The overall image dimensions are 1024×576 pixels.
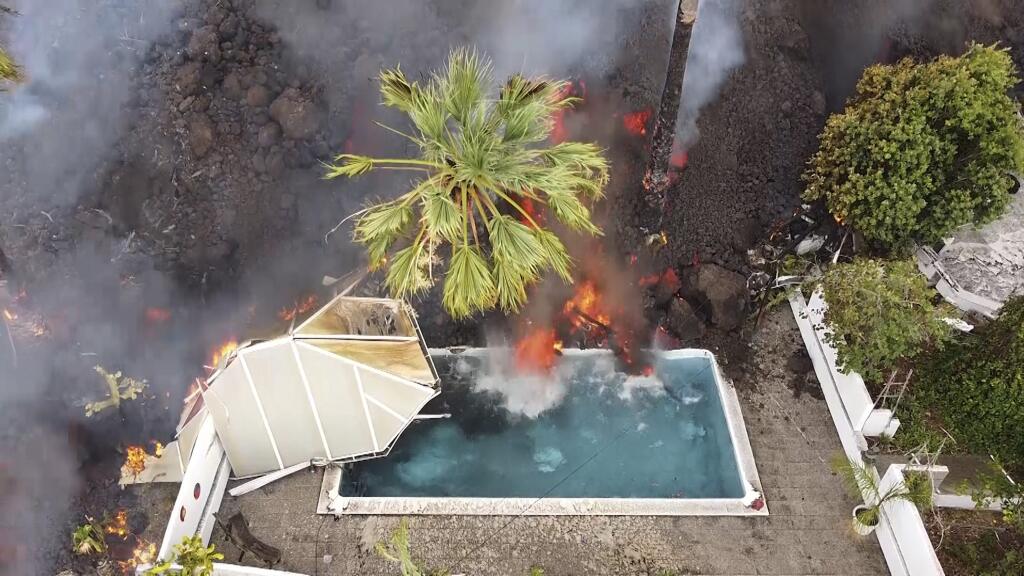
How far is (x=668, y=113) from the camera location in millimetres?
12180

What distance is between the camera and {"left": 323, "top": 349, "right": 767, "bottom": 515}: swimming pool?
10.7 metres

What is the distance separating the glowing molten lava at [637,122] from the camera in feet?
50.6

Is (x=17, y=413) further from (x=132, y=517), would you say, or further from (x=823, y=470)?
(x=823, y=470)

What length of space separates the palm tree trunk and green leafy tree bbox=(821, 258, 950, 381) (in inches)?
152

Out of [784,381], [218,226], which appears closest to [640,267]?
[784,381]

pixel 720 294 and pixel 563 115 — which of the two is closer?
pixel 720 294

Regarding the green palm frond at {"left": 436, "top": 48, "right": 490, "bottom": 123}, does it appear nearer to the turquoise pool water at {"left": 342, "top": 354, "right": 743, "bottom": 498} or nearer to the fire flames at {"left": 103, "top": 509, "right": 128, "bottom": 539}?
the turquoise pool water at {"left": 342, "top": 354, "right": 743, "bottom": 498}

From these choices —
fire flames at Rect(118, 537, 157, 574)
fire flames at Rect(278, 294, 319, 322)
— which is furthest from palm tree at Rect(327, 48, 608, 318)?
fire flames at Rect(118, 537, 157, 574)

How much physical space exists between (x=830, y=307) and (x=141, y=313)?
522 inches

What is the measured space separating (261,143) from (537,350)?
8240 mm

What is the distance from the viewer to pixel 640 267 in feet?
46.0

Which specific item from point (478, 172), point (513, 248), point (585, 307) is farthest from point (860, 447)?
point (478, 172)

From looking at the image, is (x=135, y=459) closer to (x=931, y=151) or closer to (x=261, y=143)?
(x=261, y=143)

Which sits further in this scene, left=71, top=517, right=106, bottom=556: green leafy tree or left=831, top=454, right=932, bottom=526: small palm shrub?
left=71, top=517, right=106, bottom=556: green leafy tree
